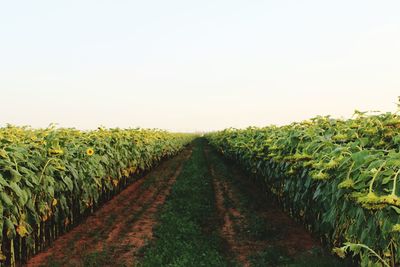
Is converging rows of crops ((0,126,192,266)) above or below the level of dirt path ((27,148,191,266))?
above

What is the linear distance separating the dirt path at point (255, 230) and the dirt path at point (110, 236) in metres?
2.10

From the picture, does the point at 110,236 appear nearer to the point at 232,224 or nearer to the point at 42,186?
the point at 42,186

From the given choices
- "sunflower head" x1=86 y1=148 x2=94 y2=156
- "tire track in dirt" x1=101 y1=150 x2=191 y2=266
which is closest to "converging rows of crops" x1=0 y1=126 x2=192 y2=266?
"sunflower head" x1=86 y1=148 x2=94 y2=156

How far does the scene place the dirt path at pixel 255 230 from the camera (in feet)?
28.7

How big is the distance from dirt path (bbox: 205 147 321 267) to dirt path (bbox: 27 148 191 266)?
2.10 meters

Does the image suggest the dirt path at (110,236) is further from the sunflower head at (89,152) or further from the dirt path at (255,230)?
the dirt path at (255,230)

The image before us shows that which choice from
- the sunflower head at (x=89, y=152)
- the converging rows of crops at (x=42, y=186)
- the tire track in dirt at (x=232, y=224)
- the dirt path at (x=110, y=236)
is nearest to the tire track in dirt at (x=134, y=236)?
the dirt path at (x=110, y=236)

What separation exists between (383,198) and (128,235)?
24.2 ft

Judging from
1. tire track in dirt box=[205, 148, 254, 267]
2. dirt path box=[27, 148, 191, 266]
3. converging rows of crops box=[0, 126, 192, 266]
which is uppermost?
converging rows of crops box=[0, 126, 192, 266]

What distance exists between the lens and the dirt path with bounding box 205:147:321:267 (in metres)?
8.75

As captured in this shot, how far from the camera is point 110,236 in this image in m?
9.73

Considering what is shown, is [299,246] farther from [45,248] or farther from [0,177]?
[0,177]

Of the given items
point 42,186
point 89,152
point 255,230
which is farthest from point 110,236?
point 255,230

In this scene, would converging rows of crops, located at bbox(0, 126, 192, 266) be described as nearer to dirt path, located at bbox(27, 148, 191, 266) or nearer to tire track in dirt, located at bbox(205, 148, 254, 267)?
dirt path, located at bbox(27, 148, 191, 266)
